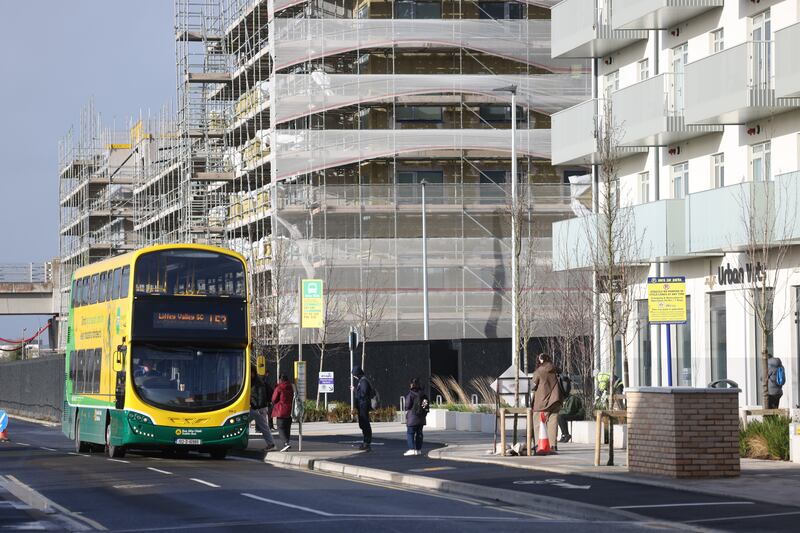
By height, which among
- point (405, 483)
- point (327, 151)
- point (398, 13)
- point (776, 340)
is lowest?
point (405, 483)

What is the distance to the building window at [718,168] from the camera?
125 ft

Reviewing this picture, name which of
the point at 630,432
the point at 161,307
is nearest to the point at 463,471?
the point at 630,432

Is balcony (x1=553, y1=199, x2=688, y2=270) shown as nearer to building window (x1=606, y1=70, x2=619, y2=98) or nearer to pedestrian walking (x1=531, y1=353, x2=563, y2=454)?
building window (x1=606, y1=70, x2=619, y2=98)

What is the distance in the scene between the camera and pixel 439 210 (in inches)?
2387

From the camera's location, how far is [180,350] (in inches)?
1206

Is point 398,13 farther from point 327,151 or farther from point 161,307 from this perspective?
point 161,307

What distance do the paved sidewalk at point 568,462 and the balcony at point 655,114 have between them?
926 cm

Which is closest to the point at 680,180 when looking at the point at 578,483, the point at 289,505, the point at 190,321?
the point at 190,321

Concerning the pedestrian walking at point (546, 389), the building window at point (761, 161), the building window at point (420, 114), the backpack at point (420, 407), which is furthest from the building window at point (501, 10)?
the pedestrian walking at point (546, 389)

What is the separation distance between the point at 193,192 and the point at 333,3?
618 inches

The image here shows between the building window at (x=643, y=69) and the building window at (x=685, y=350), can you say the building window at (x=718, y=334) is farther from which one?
the building window at (x=643, y=69)

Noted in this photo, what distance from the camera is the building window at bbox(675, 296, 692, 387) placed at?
40.3m

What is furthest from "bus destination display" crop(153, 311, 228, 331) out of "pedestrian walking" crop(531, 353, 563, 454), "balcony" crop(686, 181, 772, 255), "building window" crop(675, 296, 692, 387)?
"building window" crop(675, 296, 692, 387)

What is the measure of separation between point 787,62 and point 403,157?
1248 inches
